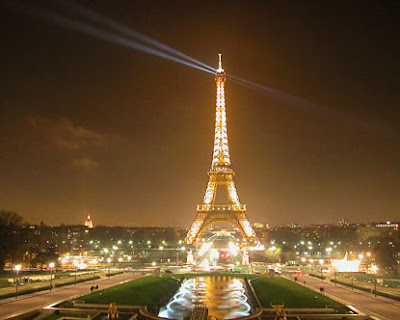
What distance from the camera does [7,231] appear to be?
5434 centimetres

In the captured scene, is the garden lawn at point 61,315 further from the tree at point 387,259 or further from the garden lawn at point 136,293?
the tree at point 387,259

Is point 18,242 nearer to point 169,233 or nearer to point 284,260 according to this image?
point 284,260

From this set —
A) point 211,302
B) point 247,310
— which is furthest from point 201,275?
point 247,310

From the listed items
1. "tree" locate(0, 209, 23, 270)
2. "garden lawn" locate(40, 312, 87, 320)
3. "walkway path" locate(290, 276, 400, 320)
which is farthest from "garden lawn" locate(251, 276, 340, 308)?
"tree" locate(0, 209, 23, 270)

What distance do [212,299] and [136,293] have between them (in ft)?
24.1

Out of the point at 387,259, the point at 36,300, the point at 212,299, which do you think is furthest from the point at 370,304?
the point at 387,259

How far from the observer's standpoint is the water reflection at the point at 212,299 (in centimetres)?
3281

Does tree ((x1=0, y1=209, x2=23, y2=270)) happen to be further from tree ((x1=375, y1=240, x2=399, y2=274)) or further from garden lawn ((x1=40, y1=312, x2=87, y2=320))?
tree ((x1=375, y1=240, x2=399, y2=274))

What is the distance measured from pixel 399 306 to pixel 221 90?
65.5 meters

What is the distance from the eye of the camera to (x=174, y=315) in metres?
32.6

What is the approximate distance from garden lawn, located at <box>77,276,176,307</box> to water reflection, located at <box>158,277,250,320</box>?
1.41 meters

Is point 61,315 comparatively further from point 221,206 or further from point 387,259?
point 221,206

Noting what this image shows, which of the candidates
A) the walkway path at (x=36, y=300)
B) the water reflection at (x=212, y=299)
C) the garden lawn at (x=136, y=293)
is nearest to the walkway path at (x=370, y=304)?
the water reflection at (x=212, y=299)

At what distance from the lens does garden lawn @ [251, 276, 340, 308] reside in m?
31.3
